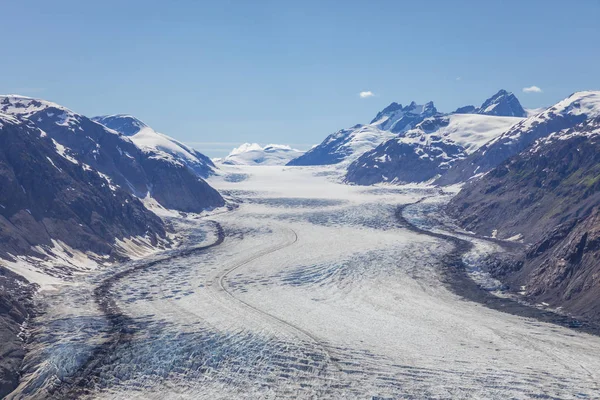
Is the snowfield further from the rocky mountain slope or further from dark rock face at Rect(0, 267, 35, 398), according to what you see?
the rocky mountain slope

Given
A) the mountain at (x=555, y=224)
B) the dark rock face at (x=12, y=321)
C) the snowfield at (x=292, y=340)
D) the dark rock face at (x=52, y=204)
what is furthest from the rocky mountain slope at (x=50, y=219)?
the mountain at (x=555, y=224)

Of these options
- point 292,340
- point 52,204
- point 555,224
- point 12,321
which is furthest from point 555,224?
point 12,321

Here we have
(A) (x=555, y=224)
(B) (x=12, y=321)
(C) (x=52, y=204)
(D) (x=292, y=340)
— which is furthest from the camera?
(A) (x=555, y=224)

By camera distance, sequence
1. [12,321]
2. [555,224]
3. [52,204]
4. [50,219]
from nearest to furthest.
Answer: [12,321] → [50,219] → [52,204] → [555,224]

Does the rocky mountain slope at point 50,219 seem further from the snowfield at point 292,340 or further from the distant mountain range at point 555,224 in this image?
the distant mountain range at point 555,224

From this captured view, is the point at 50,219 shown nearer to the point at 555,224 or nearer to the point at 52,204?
the point at 52,204

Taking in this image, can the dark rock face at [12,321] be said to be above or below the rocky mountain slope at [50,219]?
below

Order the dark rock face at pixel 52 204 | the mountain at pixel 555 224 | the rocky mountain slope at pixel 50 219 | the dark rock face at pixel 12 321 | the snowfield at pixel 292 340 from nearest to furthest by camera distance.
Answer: the snowfield at pixel 292 340 → the dark rock face at pixel 12 321 → the mountain at pixel 555 224 → the rocky mountain slope at pixel 50 219 → the dark rock face at pixel 52 204
